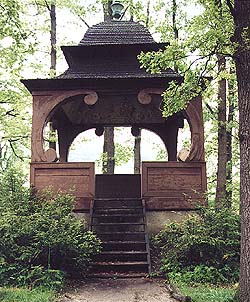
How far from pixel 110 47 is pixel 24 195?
474cm

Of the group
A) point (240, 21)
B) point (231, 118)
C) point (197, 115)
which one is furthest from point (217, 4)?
point (231, 118)

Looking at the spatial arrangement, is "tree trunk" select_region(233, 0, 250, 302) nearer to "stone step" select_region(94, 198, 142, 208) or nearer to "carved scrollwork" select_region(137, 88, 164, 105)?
"carved scrollwork" select_region(137, 88, 164, 105)

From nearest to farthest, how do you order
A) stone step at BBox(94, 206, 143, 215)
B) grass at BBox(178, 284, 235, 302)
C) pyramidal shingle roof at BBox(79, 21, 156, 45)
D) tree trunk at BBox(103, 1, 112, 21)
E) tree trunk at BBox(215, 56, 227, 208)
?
grass at BBox(178, 284, 235, 302) < stone step at BBox(94, 206, 143, 215) < pyramidal shingle roof at BBox(79, 21, 156, 45) < tree trunk at BBox(215, 56, 227, 208) < tree trunk at BBox(103, 1, 112, 21)

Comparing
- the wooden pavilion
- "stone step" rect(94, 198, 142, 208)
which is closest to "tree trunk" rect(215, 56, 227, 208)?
the wooden pavilion

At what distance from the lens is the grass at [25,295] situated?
524cm

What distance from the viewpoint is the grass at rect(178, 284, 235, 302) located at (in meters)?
5.15

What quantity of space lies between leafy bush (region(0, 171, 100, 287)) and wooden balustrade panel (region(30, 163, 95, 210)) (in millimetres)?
1747

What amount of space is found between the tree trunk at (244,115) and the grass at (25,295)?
2490mm

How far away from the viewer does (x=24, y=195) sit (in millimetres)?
8172

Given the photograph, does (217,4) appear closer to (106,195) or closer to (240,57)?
(240,57)

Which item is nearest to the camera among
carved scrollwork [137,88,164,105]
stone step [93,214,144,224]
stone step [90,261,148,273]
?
stone step [90,261,148,273]

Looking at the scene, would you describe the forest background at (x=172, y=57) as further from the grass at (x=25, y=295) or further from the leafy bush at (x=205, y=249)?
the grass at (x=25, y=295)

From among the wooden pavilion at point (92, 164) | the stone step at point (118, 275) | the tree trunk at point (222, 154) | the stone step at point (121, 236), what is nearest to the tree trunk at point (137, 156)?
the tree trunk at point (222, 154)

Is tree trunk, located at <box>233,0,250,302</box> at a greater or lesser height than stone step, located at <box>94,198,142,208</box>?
greater
